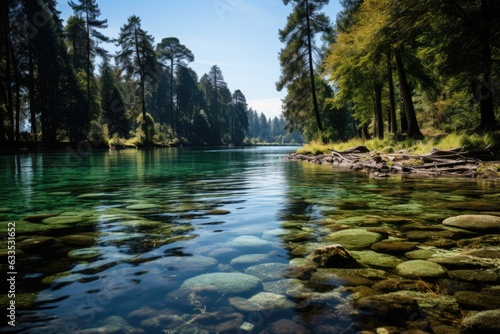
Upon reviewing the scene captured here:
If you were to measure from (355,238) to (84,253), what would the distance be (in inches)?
127

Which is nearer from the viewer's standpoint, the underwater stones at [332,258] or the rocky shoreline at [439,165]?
the underwater stones at [332,258]

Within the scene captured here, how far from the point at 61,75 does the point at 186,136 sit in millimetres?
34800

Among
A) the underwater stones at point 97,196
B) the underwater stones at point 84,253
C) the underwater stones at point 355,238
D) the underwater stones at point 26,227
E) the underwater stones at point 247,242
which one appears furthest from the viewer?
the underwater stones at point 97,196

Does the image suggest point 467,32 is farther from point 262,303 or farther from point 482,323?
point 262,303

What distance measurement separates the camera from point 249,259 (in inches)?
136

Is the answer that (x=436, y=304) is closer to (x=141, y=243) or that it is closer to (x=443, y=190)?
(x=141, y=243)

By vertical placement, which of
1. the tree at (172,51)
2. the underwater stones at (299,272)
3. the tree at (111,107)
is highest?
the tree at (172,51)

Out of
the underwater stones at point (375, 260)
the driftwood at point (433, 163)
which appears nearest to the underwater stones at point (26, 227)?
the underwater stones at point (375, 260)

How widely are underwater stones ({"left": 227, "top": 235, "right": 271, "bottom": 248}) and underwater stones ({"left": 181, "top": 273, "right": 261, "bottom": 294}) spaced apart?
0.96 metres

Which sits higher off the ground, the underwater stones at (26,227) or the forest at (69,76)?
the forest at (69,76)

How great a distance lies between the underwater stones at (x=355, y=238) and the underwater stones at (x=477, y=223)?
4.03 feet

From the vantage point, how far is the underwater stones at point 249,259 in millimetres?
3382

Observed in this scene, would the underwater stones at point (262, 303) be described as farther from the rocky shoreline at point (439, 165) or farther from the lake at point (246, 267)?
the rocky shoreline at point (439, 165)

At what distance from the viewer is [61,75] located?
37.4m
